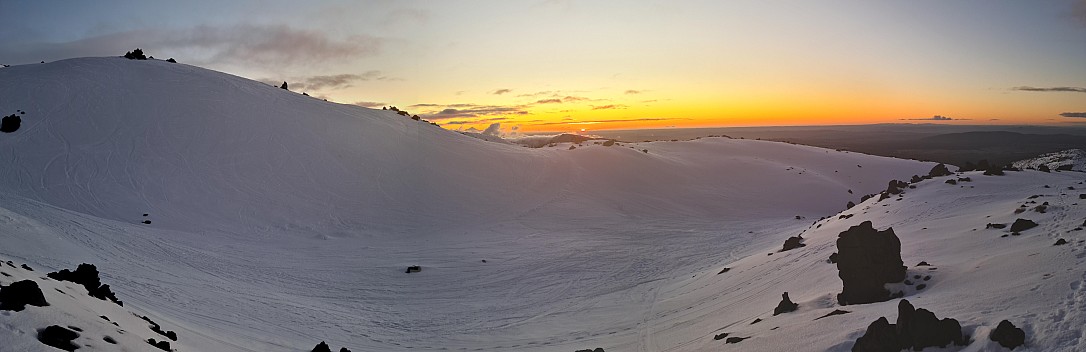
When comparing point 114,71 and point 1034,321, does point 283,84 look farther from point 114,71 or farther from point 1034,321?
point 1034,321

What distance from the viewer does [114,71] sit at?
155 ft

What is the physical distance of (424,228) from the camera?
110 feet

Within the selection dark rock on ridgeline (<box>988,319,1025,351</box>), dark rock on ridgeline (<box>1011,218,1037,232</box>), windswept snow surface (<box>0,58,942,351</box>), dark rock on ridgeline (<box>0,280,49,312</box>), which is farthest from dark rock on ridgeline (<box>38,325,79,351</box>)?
dark rock on ridgeline (<box>1011,218,1037,232</box>)

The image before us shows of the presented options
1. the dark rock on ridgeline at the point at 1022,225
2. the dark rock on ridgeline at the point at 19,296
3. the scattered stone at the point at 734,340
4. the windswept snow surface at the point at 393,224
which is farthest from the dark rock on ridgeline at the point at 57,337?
the dark rock on ridgeline at the point at 1022,225

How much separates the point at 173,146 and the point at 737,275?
36.5 m

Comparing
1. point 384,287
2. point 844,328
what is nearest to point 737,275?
point 844,328

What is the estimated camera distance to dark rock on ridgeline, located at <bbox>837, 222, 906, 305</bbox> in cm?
1242

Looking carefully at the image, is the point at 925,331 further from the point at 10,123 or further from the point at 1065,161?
the point at 1065,161

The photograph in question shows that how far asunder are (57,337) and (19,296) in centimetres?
123

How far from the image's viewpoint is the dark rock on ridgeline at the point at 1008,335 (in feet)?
26.2

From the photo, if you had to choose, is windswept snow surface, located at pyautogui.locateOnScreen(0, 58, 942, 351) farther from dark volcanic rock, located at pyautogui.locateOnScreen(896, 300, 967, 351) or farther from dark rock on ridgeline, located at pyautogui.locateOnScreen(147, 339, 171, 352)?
dark rock on ridgeline, located at pyautogui.locateOnScreen(147, 339, 171, 352)

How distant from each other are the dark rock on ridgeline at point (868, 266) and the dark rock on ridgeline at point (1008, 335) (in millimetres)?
4217

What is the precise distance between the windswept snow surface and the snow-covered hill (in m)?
0.15

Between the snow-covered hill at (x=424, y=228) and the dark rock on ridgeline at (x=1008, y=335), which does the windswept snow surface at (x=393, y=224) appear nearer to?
the snow-covered hill at (x=424, y=228)
